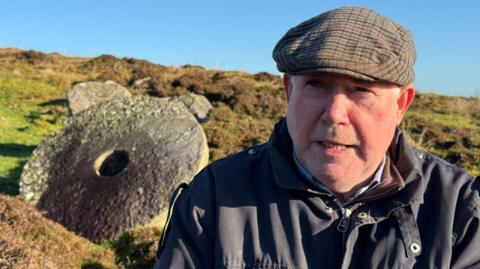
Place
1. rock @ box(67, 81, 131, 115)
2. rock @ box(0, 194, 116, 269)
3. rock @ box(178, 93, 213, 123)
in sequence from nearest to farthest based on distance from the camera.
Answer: rock @ box(0, 194, 116, 269) → rock @ box(67, 81, 131, 115) → rock @ box(178, 93, 213, 123)

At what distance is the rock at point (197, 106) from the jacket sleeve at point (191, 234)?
41.7 ft

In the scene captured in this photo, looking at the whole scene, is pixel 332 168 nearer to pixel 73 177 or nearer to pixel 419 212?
pixel 419 212

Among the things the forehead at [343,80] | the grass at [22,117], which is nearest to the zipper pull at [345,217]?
the forehead at [343,80]

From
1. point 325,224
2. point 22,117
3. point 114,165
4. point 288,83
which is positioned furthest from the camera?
point 22,117

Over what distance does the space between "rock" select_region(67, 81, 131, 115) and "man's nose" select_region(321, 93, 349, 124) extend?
1208cm

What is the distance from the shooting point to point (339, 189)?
2305mm

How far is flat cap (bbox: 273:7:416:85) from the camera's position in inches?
80.0

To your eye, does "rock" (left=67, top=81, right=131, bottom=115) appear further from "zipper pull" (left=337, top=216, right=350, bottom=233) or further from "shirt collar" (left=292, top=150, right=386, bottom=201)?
"zipper pull" (left=337, top=216, right=350, bottom=233)

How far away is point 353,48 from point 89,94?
13.0 meters

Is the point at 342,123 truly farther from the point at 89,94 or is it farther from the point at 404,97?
the point at 89,94

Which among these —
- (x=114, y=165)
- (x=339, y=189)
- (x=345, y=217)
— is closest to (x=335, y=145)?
(x=339, y=189)

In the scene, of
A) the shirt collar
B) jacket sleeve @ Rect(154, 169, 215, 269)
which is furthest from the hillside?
the shirt collar

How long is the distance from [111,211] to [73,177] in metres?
1.05

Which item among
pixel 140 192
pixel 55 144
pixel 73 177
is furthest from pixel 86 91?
pixel 140 192
